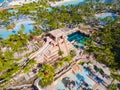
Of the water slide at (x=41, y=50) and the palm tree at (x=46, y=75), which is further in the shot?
the water slide at (x=41, y=50)

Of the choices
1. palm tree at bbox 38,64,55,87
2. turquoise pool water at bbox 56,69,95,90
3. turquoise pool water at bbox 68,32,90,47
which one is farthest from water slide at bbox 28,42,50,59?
turquoise pool water at bbox 68,32,90,47

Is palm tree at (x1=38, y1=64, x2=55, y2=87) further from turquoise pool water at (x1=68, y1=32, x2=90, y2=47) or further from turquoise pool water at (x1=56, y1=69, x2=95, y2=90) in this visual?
turquoise pool water at (x1=68, y1=32, x2=90, y2=47)

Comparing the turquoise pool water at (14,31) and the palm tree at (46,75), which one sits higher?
the turquoise pool water at (14,31)

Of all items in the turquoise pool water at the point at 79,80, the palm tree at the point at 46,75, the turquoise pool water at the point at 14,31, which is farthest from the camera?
the turquoise pool water at the point at 14,31

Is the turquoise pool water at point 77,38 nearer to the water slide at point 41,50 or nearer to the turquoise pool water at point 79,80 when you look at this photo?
the water slide at point 41,50

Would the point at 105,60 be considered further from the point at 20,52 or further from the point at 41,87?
the point at 20,52

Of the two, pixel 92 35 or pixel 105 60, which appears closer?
pixel 105 60

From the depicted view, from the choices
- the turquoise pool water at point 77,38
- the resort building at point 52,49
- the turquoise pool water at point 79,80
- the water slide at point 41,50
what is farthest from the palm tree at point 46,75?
the turquoise pool water at point 77,38

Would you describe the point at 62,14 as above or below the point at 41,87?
above

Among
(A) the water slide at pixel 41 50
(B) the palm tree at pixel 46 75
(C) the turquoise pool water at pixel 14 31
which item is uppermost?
(A) the water slide at pixel 41 50

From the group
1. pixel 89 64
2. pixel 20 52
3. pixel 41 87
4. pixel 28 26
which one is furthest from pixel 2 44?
pixel 89 64

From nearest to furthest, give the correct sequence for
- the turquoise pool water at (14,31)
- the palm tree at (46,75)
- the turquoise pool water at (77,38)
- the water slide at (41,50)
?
the palm tree at (46,75) < the water slide at (41,50) < the turquoise pool water at (77,38) < the turquoise pool water at (14,31)
